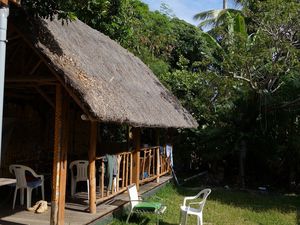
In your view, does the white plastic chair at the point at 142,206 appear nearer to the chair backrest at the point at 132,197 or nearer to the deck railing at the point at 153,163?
the chair backrest at the point at 132,197

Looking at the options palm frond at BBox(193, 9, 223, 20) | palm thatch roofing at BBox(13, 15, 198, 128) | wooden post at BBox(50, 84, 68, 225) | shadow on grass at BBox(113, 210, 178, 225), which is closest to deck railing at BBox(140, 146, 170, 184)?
palm thatch roofing at BBox(13, 15, 198, 128)

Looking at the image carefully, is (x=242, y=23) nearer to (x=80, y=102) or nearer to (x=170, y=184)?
(x=170, y=184)

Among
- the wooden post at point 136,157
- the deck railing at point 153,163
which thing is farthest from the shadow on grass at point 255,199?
the wooden post at point 136,157

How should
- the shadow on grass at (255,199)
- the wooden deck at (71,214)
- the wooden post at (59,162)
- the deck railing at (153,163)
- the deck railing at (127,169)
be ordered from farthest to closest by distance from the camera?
the deck railing at (153,163) < the shadow on grass at (255,199) < the deck railing at (127,169) < the wooden deck at (71,214) < the wooden post at (59,162)

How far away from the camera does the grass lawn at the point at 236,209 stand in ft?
32.7

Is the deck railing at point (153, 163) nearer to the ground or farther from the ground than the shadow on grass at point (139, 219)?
farther from the ground

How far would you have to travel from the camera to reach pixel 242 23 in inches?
705

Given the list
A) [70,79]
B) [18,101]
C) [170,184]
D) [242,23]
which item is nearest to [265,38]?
[242,23]

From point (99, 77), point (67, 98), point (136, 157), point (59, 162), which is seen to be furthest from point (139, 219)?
point (67, 98)

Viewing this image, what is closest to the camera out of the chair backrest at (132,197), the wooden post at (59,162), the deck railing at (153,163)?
the wooden post at (59,162)

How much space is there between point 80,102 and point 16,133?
221 inches

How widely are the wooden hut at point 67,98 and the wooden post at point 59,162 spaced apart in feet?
0.05

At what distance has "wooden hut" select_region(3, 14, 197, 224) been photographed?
707cm

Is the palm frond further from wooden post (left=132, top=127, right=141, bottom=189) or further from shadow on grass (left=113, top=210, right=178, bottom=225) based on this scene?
shadow on grass (left=113, top=210, right=178, bottom=225)
